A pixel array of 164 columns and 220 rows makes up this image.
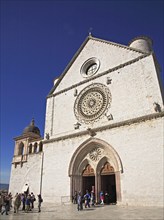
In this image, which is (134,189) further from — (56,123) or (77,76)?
(77,76)

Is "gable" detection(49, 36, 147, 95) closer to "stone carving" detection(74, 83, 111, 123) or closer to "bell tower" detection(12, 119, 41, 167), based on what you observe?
"stone carving" detection(74, 83, 111, 123)

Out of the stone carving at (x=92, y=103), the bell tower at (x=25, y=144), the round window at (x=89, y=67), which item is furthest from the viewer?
the bell tower at (x=25, y=144)

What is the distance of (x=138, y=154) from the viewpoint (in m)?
11.0

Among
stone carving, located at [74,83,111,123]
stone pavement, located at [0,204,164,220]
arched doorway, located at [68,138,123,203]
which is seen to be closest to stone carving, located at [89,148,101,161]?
arched doorway, located at [68,138,123,203]

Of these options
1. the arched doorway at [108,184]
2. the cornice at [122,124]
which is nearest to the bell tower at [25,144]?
the cornice at [122,124]

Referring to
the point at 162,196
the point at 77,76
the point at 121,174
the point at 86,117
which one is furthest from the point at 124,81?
the point at 162,196

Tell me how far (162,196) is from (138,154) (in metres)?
2.44

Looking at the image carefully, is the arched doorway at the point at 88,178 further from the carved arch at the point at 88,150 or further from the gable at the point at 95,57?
the gable at the point at 95,57

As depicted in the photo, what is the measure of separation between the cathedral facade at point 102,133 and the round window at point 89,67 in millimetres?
90

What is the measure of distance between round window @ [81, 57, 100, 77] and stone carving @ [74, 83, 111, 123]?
1726 millimetres

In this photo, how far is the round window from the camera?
16.5 metres

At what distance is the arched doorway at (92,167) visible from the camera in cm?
1284

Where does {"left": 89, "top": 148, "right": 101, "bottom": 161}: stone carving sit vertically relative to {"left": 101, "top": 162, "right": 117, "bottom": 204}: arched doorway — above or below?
above

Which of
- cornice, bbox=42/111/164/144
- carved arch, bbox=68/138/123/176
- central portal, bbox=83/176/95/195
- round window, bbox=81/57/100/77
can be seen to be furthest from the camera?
round window, bbox=81/57/100/77
